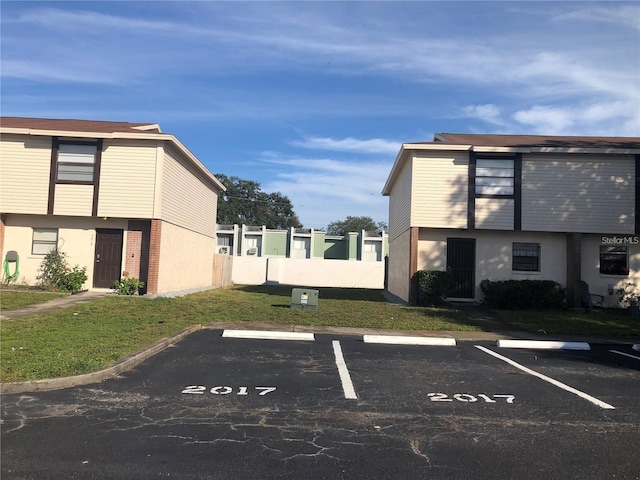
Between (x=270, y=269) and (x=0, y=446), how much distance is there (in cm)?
3137

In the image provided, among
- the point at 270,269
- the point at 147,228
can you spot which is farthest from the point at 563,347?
the point at 270,269

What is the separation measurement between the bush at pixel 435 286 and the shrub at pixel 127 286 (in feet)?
31.9

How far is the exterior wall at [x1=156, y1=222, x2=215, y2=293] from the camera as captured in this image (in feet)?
57.7

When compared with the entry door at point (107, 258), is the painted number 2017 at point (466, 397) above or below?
below

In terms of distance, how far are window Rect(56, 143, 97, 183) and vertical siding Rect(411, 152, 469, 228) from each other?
451 inches

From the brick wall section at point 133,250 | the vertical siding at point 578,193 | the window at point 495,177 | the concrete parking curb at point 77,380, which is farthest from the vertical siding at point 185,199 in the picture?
the vertical siding at point 578,193

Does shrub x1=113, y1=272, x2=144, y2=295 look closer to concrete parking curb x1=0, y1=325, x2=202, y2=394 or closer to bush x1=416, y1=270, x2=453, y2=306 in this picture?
concrete parking curb x1=0, y1=325, x2=202, y2=394

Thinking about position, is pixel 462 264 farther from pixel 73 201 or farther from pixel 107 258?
pixel 73 201

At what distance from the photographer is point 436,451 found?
431 centimetres

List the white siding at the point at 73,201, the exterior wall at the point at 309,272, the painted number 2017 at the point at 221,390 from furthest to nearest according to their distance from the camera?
the exterior wall at the point at 309,272, the white siding at the point at 73,201, the painted number 2017 at the point at 221,390

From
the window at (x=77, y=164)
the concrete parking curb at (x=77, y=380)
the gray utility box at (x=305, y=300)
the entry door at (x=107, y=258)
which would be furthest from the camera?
the entry door at (x=107, y=258)

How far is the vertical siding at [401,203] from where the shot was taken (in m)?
18.4

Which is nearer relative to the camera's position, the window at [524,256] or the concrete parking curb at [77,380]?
the concrete parking curb at [77,380]

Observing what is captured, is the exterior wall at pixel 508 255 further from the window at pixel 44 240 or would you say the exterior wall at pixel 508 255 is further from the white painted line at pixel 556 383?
the window at pixel 44 240
